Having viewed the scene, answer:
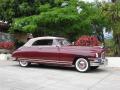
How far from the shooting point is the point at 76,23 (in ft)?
71.6

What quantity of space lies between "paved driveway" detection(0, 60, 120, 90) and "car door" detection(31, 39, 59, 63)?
589mm

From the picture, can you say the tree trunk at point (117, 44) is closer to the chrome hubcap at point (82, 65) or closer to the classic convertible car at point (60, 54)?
the classic convertible car at point (60, 54)

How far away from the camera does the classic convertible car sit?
50.6 feet

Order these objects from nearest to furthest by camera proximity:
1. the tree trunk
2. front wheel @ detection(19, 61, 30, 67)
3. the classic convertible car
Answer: the classic convertible car < front wheel @ detection(19, 61, 30, 67) < the tree trunk

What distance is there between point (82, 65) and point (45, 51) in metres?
2.04

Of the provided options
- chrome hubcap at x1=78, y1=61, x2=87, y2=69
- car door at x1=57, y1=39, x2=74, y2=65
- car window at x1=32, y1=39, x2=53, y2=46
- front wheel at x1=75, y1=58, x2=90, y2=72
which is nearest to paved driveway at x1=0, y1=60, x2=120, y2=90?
front wheel at x1=75, y1=58, x2=90, y2=72

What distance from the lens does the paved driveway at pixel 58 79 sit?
11.7 metres

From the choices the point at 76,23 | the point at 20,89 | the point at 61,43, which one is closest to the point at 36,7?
the point at 76,23

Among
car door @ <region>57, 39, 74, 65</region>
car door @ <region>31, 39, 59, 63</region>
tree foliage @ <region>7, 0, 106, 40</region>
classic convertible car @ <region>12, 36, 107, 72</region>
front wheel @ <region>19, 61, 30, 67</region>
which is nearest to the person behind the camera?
classic convertible car @ <region>12, 36, 107, 72</region>

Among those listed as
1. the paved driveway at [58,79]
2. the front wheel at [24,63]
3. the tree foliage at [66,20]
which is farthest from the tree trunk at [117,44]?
the front wheel at [24,63]

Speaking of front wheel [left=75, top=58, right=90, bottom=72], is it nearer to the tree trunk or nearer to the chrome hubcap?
the chrome hubcap

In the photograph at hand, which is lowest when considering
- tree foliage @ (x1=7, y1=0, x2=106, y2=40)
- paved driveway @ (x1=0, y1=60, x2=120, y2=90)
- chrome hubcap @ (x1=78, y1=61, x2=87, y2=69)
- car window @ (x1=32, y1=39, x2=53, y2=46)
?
paved driveway @ (x1=0, y1=60, x2=120, y2=90)

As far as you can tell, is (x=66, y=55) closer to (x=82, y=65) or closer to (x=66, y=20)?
(x=82, y=65)

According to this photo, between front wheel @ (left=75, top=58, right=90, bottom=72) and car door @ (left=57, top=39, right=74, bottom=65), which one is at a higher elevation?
car door @ (left=57, top=39, right=74, bottom=65)
